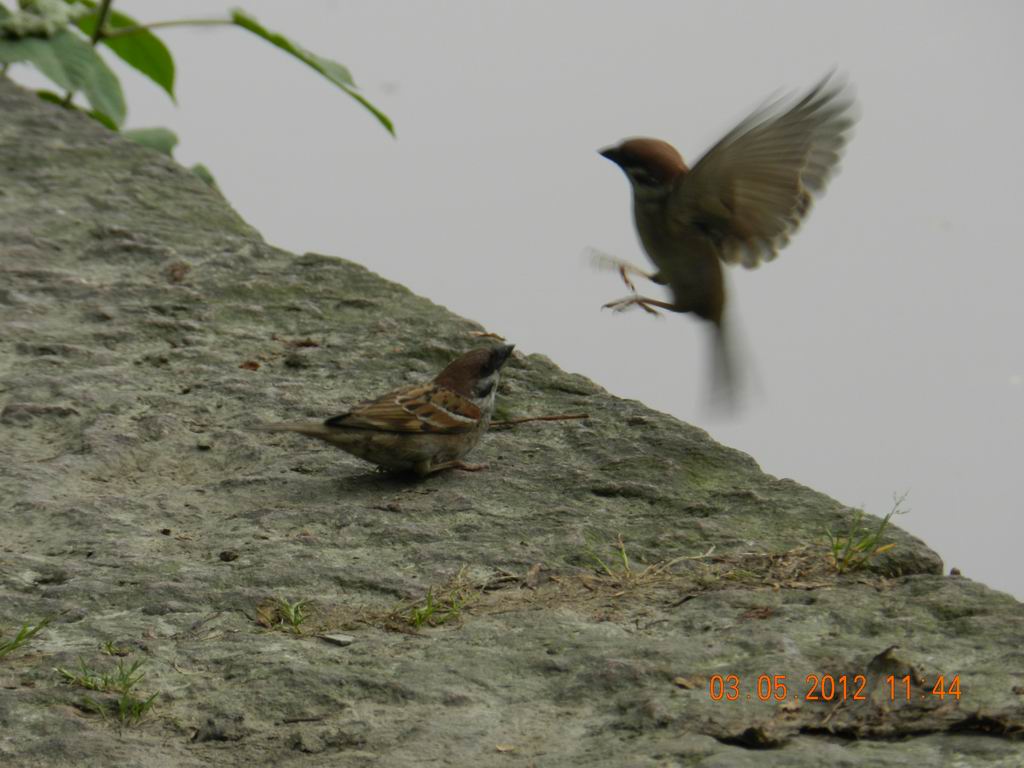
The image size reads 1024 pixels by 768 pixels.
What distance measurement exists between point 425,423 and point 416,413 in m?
0.05

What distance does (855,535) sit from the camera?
354 cm

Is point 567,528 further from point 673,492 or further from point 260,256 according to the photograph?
point 260,256

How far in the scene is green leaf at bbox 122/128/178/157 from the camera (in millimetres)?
6738

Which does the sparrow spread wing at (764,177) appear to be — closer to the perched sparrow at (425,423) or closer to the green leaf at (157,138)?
the perched sparrow at (425,423)

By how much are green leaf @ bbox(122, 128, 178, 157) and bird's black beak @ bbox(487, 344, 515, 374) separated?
3.06 metres

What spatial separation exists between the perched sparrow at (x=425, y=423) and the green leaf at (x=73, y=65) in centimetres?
278

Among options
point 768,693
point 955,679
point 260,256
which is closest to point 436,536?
point 768,693

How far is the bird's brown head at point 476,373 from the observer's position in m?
4.15

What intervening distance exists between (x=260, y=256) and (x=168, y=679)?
2.84m

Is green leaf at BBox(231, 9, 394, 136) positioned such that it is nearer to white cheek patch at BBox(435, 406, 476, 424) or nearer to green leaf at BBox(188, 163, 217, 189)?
green leaf at BBox(188, 163, 217, 189)

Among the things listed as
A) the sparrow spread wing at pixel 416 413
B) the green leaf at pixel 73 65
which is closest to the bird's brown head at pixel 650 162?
the sparrow spread wing at pixel 416 413
